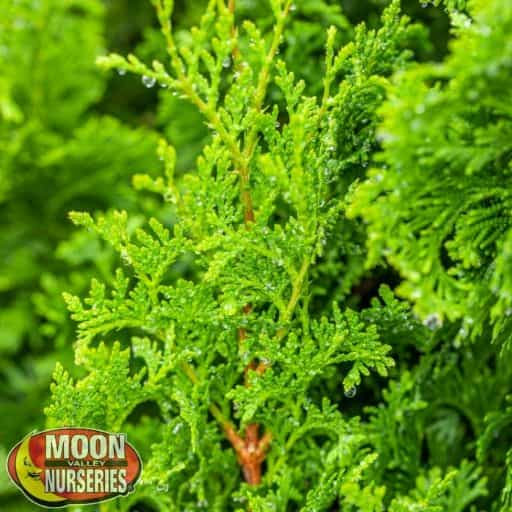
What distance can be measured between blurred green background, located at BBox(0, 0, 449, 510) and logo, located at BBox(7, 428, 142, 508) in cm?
69

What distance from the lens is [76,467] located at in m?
1.39

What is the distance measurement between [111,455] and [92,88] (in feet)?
5.31

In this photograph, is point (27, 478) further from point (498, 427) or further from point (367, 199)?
point (498, 427)

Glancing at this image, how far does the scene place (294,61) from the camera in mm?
1828

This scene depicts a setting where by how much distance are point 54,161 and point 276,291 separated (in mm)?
1377

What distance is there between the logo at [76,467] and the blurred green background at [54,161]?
693 millimetres

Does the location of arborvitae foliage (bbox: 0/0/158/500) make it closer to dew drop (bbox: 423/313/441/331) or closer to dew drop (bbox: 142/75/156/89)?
dew drop (bbox: 142/75/156/89)

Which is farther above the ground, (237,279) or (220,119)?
(220,119)

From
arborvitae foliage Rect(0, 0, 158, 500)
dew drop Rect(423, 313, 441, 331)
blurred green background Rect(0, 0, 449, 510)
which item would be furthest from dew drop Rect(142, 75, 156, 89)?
arborvitae foliage Rect(0, 0, 158, 500)

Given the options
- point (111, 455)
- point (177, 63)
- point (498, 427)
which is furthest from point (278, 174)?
point (498, 427)

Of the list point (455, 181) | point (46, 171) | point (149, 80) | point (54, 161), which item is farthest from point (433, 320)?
point (46, 171)

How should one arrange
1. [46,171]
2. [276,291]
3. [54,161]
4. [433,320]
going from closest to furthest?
[433,320]
[276,291]
[54,161]
[46,171]

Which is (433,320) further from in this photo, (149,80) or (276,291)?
(149,80)

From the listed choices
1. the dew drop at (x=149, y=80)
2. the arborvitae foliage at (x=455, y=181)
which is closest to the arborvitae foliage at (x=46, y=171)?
the dew drop at (x=149, y=80)
